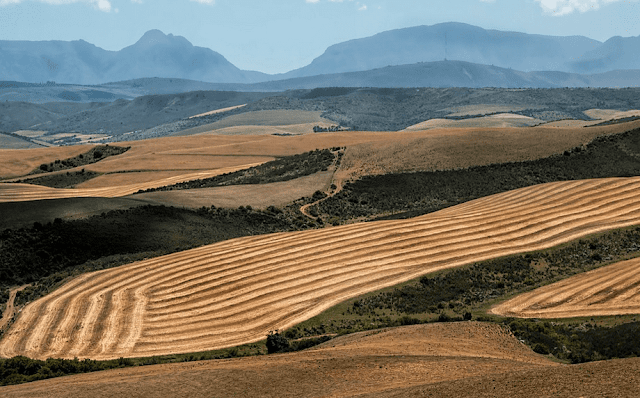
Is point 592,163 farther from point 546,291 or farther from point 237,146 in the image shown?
point 237,146

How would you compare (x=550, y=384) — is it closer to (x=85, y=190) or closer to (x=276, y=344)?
(x=276, y=344)

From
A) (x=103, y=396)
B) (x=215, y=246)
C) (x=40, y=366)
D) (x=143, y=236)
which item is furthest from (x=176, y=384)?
(x=143, y=236)

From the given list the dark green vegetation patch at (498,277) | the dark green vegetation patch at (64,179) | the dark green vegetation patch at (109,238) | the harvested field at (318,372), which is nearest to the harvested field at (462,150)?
the dark green vegetation patch at (109,238)

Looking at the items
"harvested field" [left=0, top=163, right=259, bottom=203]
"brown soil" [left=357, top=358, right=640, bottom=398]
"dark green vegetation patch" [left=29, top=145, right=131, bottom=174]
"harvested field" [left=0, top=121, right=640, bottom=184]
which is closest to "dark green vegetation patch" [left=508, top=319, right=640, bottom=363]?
"brown soil" [left=357, top=358, right=640, bottom=398]

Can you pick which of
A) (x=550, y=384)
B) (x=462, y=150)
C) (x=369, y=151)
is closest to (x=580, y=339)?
(x=550, y=384)

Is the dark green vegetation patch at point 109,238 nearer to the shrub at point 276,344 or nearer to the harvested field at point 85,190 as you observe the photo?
the harvested field at point 85,190

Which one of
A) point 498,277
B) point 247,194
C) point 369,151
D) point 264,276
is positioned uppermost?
point 369,151
